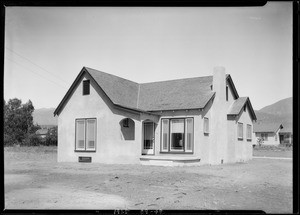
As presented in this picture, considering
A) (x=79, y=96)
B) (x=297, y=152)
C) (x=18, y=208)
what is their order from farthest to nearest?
(x=79, y=96)
(x=18, y=208)
(x=297, y=152)

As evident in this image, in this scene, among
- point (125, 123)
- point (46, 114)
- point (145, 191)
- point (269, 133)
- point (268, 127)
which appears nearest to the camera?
point (145, 191)

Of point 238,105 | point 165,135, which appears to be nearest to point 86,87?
point 165,135

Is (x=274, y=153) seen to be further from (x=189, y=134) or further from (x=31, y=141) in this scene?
Answer: (x=31, y=141)

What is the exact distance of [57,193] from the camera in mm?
10227

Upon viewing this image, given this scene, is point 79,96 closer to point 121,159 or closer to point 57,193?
point 121,159

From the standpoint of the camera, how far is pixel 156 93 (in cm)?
2253

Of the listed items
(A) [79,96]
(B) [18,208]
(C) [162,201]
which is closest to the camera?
(B) [18,208]

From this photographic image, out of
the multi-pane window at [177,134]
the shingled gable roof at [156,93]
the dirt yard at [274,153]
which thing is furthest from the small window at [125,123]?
the dirt yard at [274,153]

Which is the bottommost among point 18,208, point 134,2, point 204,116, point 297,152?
point 18,208

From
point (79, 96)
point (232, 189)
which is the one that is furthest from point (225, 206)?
point (79, 96)

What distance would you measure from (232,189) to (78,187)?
5122 mm

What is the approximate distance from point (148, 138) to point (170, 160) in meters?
3.59

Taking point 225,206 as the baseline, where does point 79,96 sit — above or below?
above

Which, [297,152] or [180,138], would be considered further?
[180,138]
